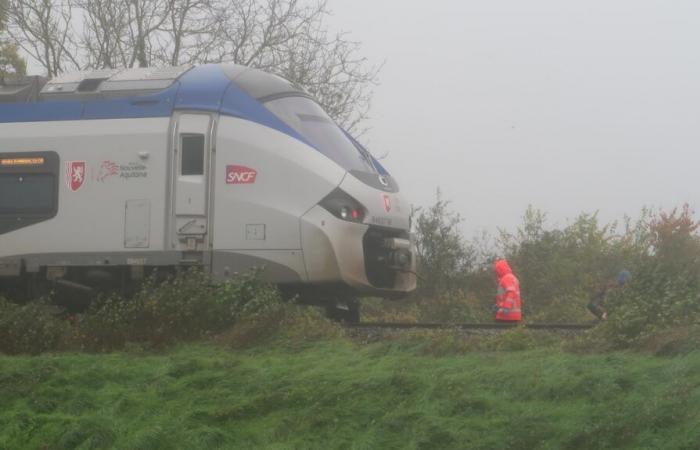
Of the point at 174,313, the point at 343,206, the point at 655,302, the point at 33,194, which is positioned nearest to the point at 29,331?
the point at 174,313

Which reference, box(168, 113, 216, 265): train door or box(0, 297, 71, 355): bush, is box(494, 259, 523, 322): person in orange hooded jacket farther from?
box(0, 297, 71, 355): bush

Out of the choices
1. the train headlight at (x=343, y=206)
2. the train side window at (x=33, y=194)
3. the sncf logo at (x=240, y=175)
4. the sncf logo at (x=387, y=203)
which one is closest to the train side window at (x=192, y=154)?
the sncf logo at (x=240, y=175)

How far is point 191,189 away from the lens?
1231 centimetres

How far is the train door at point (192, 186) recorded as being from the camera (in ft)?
40.1

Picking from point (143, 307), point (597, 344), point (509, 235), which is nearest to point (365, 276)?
point (143, 307)

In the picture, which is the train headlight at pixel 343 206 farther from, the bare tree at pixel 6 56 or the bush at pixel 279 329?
the bare tree at pixel 6 56

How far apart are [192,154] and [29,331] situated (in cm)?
326

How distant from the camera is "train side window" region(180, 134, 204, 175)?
12367mm

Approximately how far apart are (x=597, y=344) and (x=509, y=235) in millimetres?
17890

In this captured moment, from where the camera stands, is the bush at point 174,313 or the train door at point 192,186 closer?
the bush at point 174,313

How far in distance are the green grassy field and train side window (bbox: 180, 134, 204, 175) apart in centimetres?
404

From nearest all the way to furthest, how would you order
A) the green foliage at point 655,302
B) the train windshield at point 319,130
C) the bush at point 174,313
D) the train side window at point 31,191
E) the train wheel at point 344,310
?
the green foliage at point 655,302
the bush at point 174,313
the train windshield at point 319,130
the train side window at point 31,191
the train wheel at point 344,310

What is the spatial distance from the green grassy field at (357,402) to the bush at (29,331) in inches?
45.2

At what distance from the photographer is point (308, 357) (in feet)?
29.3
